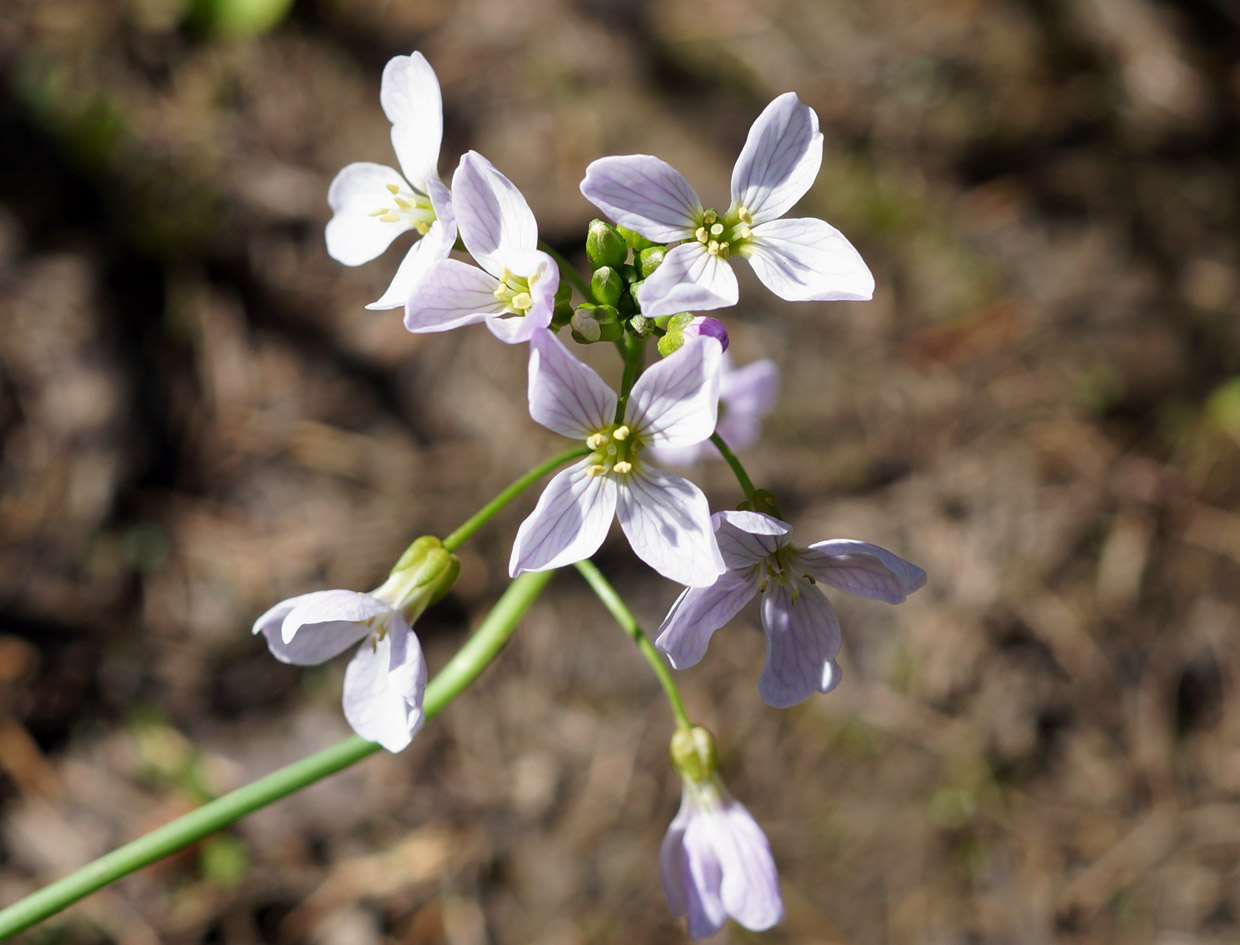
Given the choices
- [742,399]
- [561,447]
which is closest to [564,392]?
[742,399]

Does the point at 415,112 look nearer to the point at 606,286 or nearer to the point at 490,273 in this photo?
the point at 490,273

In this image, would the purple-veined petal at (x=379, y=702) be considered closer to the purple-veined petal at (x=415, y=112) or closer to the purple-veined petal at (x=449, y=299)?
the purple-veined petal at (x=449, y=299)

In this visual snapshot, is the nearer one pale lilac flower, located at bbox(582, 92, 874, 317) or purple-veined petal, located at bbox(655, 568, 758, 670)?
purple-veined petal, located at bbox(655, 568, 758, 670)

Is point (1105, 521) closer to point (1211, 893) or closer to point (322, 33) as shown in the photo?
point (1211, 893)

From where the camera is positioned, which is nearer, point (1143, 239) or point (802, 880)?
point (802, 880)

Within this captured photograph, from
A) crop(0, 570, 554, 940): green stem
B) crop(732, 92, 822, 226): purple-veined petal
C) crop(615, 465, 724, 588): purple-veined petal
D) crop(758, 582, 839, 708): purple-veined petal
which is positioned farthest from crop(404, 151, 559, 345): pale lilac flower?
crop(758, 582, 839, 708): purple-veined petal

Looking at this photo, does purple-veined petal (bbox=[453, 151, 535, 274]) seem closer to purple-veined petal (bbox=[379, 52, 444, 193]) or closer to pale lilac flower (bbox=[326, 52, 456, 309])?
pale lilac flower (bbox=[326, 52, 456, 309])

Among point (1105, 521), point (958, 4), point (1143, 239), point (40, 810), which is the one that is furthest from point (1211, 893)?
point (40, 810)

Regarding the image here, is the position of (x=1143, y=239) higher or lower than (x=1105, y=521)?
higher
